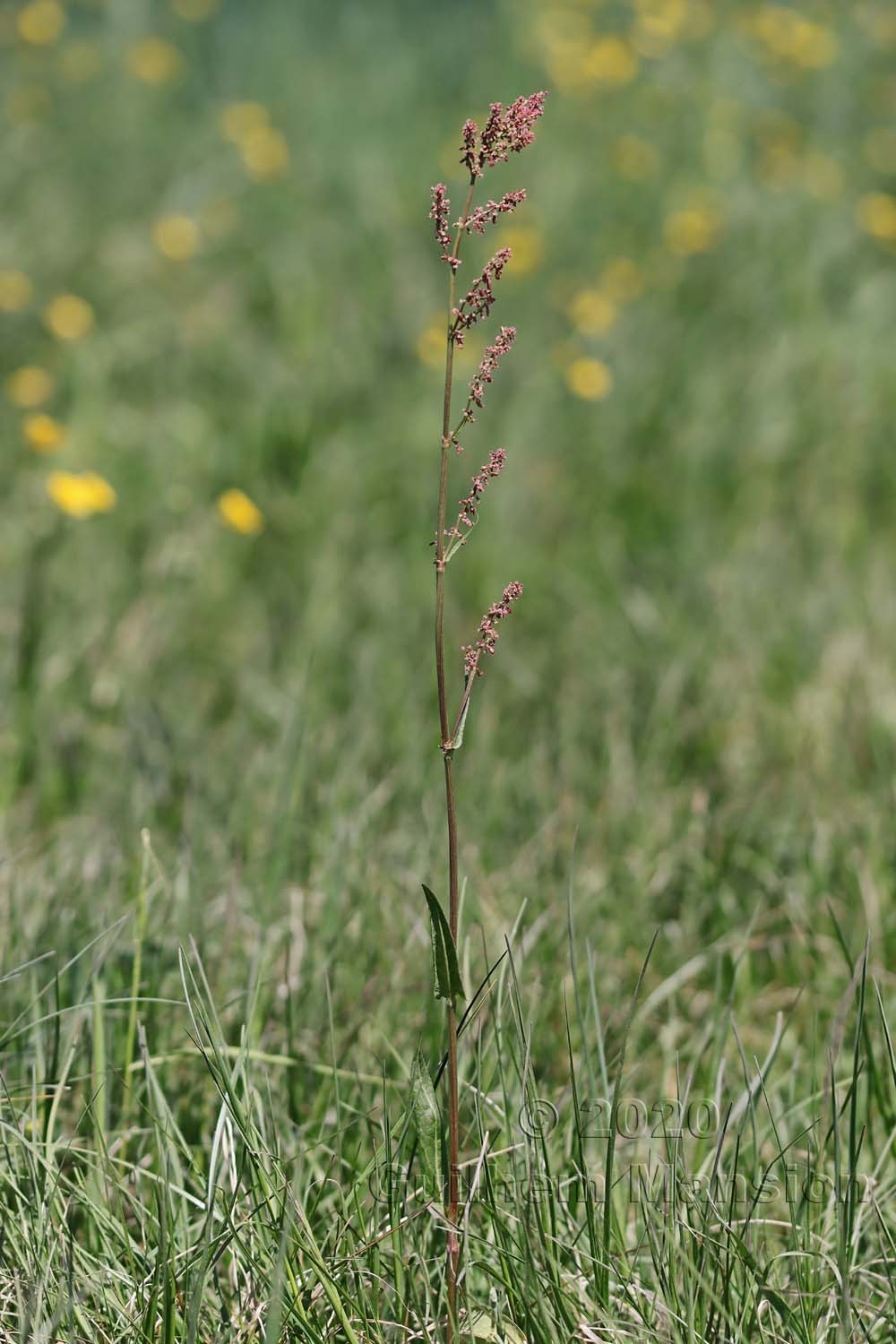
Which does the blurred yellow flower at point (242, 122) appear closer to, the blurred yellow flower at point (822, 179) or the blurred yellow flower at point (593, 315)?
the blurred yellow flower at point (593, 315)

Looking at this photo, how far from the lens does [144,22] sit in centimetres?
678

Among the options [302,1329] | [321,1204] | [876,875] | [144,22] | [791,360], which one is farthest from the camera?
[144,22]

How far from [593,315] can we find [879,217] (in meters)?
1.45

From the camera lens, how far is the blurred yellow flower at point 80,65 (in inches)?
240

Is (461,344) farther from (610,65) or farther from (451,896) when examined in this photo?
(610,65)

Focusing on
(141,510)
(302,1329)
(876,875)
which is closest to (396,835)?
(876,875)

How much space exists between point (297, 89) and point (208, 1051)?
5.61m

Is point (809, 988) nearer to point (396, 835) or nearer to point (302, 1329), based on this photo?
point (396, 835)

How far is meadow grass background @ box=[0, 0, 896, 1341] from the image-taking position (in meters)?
1.39

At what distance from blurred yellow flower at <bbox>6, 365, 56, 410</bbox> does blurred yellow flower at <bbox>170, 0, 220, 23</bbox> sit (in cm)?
362

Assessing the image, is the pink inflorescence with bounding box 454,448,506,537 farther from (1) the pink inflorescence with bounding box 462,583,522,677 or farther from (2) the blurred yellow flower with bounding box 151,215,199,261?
(2) the blurred yellow flower with bounding box 151,215,199,261

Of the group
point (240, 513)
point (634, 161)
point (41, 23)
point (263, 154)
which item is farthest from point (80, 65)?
point (240, 513)

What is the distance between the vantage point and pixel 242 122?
5566mm

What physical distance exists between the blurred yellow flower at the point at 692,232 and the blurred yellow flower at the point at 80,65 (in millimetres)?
2917
